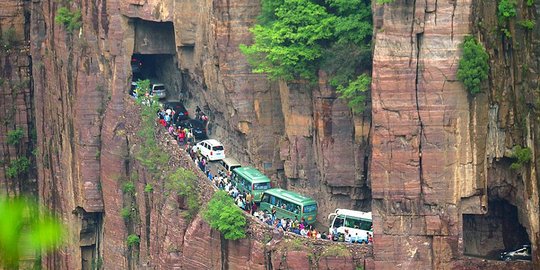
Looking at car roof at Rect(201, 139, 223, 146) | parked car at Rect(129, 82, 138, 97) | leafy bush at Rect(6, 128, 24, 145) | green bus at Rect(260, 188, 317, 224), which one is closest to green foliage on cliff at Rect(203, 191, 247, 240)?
green bus at Rect(260, 188, 317, 224)

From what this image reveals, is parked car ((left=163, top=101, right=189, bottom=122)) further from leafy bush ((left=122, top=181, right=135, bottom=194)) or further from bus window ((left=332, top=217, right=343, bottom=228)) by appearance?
bus window ((left=332, top=217, right=343, bottom=228))

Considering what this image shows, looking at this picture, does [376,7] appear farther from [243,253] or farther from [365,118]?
[243,253]

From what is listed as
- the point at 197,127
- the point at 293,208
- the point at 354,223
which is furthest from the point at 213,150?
the point at 354,223

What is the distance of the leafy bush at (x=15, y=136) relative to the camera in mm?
93000

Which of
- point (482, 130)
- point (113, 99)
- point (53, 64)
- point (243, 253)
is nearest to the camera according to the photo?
point (482, 130)

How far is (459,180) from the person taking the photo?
6278cm

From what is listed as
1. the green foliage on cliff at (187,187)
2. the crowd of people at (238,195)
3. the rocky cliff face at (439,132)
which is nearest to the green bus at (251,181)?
the crowd of people at (238,195)

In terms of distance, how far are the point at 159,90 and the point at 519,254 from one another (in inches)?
970

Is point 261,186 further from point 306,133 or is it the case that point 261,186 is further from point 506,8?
point 506,8

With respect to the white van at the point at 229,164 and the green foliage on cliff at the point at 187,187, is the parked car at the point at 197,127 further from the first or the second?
the green foliage on cliff at the point at 187,187

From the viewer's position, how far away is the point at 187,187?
70750mm

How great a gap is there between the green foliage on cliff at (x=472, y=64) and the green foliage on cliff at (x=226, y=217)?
11.6 m

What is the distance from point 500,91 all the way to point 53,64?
31216mm

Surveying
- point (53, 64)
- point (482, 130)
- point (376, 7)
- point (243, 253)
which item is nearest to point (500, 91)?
point (482, 130)
